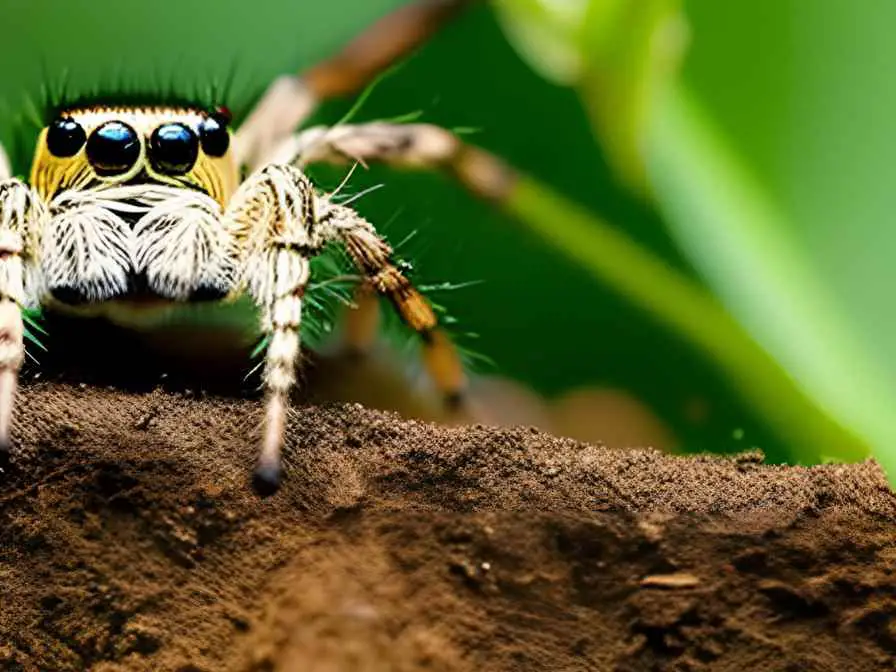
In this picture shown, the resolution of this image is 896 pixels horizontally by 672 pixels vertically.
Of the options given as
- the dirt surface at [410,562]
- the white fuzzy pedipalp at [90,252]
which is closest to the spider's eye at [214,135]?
the white fuzzy pedipalp at [90,252]

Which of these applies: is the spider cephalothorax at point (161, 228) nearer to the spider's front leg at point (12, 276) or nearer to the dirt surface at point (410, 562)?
the spider's front leg at point (12, 276)

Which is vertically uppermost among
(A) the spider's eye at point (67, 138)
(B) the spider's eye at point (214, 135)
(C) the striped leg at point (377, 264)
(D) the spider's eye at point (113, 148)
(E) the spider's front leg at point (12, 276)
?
(B) the spider's eye at point (214, 135)

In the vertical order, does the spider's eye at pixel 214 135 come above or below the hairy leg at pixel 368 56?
below

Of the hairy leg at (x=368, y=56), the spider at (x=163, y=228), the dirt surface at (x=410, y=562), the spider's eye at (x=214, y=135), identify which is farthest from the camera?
the hairy leg at (x=368, y=56)

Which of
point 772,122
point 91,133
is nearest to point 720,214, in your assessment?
point 772,122

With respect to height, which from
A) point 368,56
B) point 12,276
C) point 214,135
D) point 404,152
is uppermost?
Result: point 368,56

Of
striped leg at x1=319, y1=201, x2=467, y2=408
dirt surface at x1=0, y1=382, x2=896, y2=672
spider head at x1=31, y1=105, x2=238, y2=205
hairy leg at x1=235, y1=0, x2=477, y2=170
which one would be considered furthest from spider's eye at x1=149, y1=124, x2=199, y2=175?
hairy leg at x1=235, y1=0, x2=477, y2=170

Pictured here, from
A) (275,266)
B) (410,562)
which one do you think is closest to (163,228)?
(275,266)

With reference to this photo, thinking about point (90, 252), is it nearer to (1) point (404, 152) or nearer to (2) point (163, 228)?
(2) point (163, 228)

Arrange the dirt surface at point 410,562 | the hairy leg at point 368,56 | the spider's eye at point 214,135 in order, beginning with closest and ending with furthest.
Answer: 1. the dirt surface at point 410,562
2. the spider's eye at point 214,135
3. the hairy leg at point 368,56
